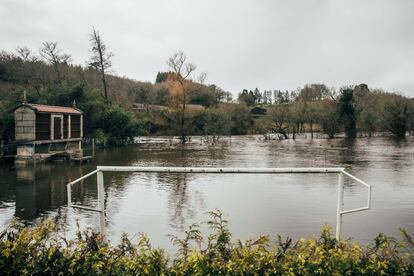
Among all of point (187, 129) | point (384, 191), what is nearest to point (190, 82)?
point (187, 129)

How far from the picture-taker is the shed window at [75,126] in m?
23.7

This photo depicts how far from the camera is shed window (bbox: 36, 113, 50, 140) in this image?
65.3 feet

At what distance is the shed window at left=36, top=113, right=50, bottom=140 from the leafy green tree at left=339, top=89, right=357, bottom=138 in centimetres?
3730

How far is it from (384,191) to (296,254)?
9.94 meters

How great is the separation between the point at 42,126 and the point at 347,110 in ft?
126

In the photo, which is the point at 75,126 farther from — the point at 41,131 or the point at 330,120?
the point at 330,120

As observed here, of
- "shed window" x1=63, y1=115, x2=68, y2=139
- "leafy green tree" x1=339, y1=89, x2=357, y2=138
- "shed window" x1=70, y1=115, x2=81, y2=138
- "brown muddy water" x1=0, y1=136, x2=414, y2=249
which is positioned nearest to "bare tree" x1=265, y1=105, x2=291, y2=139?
"leafy green tree" x1=339, y1=89, x2=357, y2=138

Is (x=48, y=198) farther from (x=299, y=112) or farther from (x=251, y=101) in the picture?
(x=251, y=101)

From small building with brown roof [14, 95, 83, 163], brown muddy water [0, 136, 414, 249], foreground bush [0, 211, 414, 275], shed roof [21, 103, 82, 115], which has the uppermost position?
shed roof [21, 103, 82, 115]

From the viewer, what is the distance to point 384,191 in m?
11.8

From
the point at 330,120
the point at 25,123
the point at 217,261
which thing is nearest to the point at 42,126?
the point at 25,123

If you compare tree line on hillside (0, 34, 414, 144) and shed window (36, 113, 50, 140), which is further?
tree line on hillside (0, 34, 414, 144)

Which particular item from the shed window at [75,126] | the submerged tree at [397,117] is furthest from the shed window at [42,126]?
the submerged tree at [397,117]

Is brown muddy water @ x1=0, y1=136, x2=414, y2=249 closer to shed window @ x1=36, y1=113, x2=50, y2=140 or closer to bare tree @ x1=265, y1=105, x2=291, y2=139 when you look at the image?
shed window @ x1=36, y1=113, x2=50, y2=140
